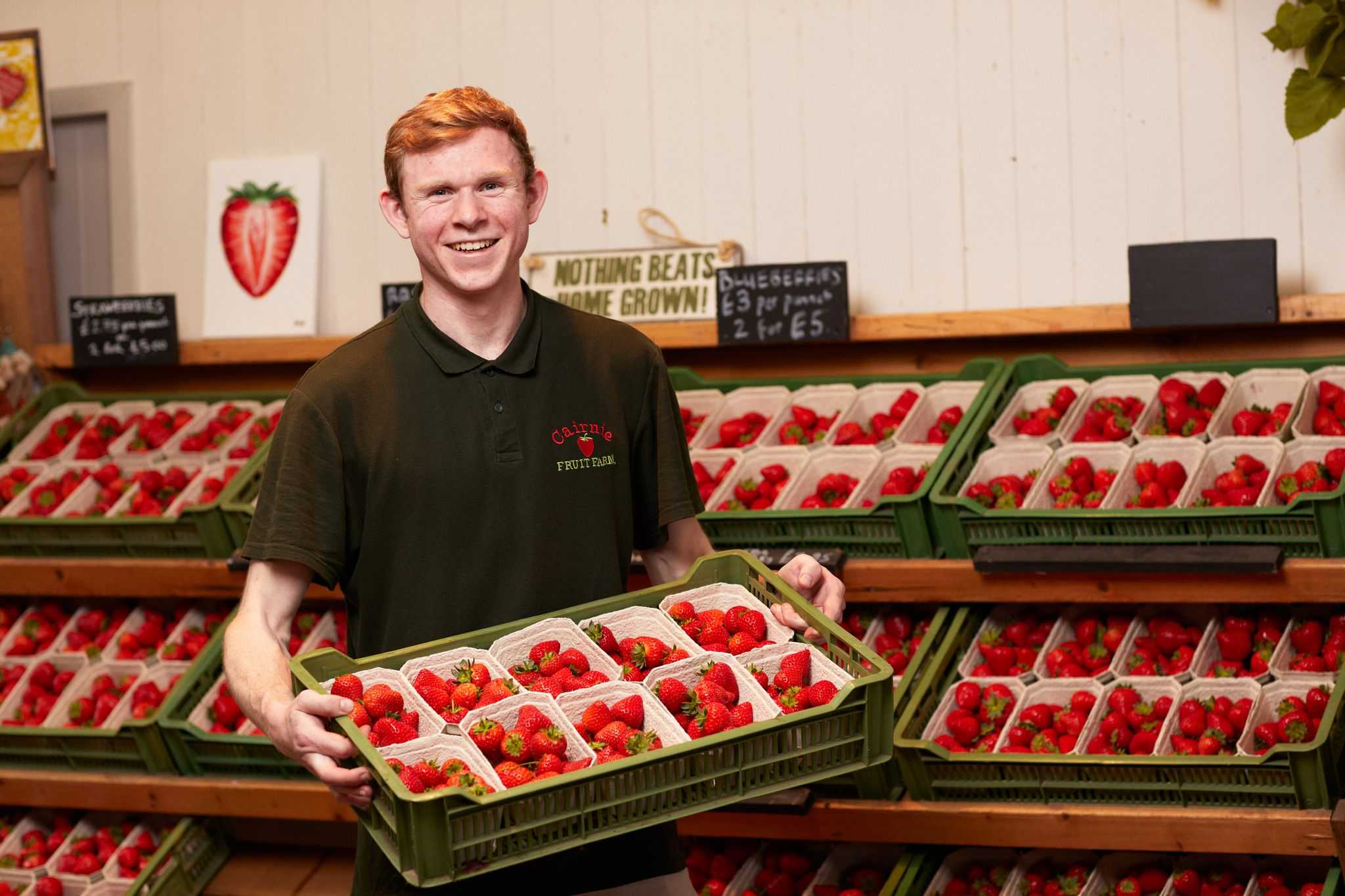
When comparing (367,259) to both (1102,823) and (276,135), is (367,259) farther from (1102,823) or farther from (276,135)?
(1102,823)

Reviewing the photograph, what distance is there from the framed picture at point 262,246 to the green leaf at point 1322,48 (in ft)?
9.26

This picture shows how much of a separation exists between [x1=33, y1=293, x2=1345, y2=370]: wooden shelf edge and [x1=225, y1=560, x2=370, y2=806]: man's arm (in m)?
1.45

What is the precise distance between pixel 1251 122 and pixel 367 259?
2540 millimetres

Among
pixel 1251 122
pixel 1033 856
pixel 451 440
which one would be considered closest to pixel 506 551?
pixel 451 440

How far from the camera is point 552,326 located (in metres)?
2.15

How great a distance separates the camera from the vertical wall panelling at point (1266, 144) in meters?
3.65

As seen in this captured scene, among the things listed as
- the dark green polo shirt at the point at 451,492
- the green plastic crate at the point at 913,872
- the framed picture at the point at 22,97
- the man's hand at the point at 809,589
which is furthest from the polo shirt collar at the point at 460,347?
the framed picture at the point at 22,97

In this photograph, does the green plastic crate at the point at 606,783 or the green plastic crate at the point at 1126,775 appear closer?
the green plastic crate at the point at 606,783

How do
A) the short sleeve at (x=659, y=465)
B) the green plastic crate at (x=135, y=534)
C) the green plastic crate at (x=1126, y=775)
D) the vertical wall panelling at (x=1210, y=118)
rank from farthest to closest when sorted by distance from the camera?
the green plastic crate at (x=135, y=534)
the vertical wall panelling at (x=1210, y=118)
the green plastic crate at (x=1126, y=775)
the short sleeve at (x=659, y=465)

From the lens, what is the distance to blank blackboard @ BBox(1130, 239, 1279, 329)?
338cm

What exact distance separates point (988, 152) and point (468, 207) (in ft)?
7.60

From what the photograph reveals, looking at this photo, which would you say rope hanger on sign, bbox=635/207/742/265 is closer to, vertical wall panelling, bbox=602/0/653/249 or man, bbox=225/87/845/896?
vertical wall panelling, bbox=602/0/653/249

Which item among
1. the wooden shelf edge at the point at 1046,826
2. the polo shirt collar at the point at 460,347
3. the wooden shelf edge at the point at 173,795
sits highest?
the polo shirt collar at the point at 460,347

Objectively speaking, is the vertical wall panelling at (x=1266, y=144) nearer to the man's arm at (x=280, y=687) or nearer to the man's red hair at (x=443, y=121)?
the man's red hair at (x=443, y=121)
